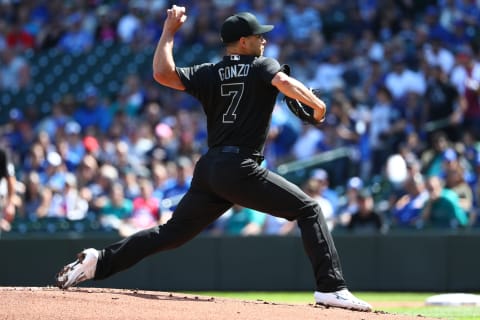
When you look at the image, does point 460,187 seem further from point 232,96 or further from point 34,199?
point 232,96

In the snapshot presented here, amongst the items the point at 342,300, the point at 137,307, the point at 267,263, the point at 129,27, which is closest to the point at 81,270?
the point at 137,307

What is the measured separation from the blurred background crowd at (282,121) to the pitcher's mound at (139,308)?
4.90m

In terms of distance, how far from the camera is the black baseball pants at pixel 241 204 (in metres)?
6.78

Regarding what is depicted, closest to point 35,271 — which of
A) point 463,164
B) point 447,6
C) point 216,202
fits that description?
point 463,164

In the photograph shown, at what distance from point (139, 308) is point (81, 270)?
3.08ft

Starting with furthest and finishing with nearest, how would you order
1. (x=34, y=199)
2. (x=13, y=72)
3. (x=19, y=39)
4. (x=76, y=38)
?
(x=19, y=39) < (x=76, y=38) < (x=13, y=72) < (x=34, y=199)

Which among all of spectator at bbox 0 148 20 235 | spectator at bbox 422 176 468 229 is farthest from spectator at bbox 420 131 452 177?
spectator at bbox 0 148 20 235

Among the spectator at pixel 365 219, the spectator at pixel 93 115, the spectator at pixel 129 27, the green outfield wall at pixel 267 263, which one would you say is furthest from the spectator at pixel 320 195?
the spectator at pixel 129 27

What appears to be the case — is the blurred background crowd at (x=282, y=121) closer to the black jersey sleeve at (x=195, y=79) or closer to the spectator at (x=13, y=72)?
the spectator at (x=13, y=72)

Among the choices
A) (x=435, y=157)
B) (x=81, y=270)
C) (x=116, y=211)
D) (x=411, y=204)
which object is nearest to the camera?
(x=81, y=270)

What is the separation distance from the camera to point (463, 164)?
13.4 m

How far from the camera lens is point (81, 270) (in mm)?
7102

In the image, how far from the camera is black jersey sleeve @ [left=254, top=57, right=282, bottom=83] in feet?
21.8

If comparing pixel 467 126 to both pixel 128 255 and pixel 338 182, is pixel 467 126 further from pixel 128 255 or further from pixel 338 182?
pixel 128 255
